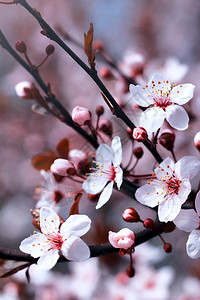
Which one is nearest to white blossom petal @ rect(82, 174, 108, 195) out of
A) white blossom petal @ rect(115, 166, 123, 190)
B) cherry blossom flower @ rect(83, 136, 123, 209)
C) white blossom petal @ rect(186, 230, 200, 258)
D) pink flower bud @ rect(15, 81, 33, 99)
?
cherry blossom flower @ rect(83, 136, 123, 209)

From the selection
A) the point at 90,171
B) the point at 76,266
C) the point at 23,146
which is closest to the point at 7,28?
the point at 23,146

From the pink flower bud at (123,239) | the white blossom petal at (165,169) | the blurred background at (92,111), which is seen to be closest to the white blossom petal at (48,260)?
the pink flower bud at (123,239)

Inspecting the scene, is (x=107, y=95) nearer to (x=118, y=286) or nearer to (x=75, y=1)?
(x=118, y=286)

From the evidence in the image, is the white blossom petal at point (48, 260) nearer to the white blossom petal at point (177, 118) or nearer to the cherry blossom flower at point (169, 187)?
the cherry blossom flower at point (169, 187)

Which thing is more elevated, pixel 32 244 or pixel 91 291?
pixel 32 244

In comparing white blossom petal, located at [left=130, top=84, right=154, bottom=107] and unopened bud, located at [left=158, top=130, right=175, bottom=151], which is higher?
white blossom petal, located at [left=130, top=84, right=154, bottom=107]

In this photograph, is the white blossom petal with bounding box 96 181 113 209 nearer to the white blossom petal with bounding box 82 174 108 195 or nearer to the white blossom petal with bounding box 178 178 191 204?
the white blossom petal with bounding box 82 174 108 195
